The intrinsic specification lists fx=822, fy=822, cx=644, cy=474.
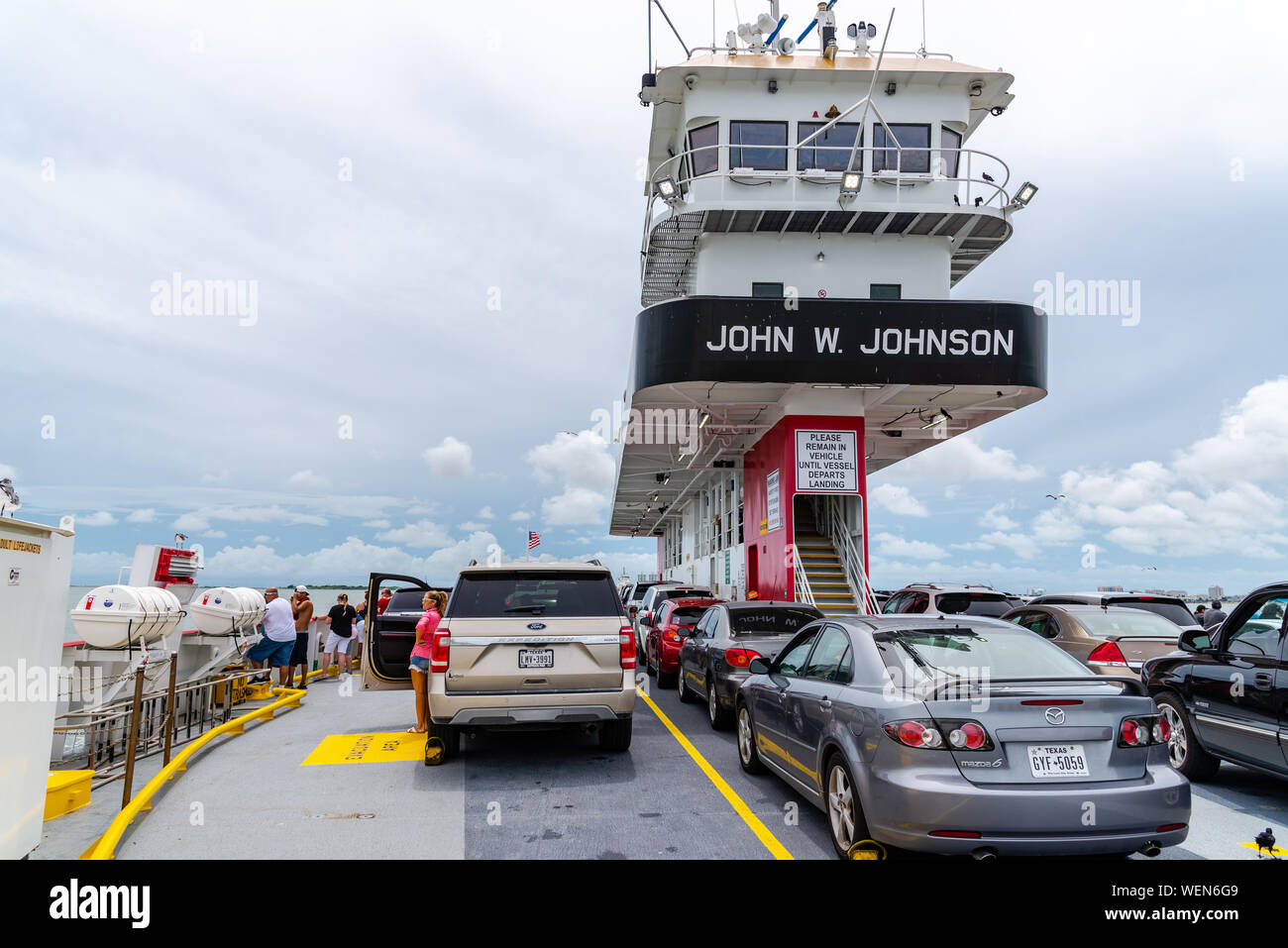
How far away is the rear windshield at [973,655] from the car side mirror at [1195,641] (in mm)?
2670

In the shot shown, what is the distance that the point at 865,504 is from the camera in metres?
20.3

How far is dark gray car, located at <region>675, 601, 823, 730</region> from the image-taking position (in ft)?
30.1

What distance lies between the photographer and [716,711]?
955 cm

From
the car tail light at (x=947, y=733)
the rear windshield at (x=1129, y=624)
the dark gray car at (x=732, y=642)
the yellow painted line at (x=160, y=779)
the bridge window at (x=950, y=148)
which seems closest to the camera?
the car tail light at (x=947, y=733)

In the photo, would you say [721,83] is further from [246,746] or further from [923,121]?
→ [246,746]

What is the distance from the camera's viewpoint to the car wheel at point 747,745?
712 centimetres

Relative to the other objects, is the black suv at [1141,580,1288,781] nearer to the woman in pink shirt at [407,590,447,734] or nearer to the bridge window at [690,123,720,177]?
the woman in pink shirt at [407,590,447,734]

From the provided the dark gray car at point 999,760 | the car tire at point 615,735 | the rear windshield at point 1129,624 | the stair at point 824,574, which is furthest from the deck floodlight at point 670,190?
the dark gray car at point 999,760

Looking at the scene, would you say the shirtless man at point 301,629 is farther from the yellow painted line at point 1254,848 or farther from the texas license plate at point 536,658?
the yellow painted line at point 1254,848

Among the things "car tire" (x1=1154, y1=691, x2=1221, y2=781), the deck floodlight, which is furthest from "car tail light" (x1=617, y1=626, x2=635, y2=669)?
the deck floodlight

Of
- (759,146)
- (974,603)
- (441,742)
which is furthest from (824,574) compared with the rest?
(441,742)

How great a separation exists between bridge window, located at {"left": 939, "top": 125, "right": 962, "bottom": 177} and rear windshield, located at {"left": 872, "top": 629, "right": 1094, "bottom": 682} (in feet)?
60.5
